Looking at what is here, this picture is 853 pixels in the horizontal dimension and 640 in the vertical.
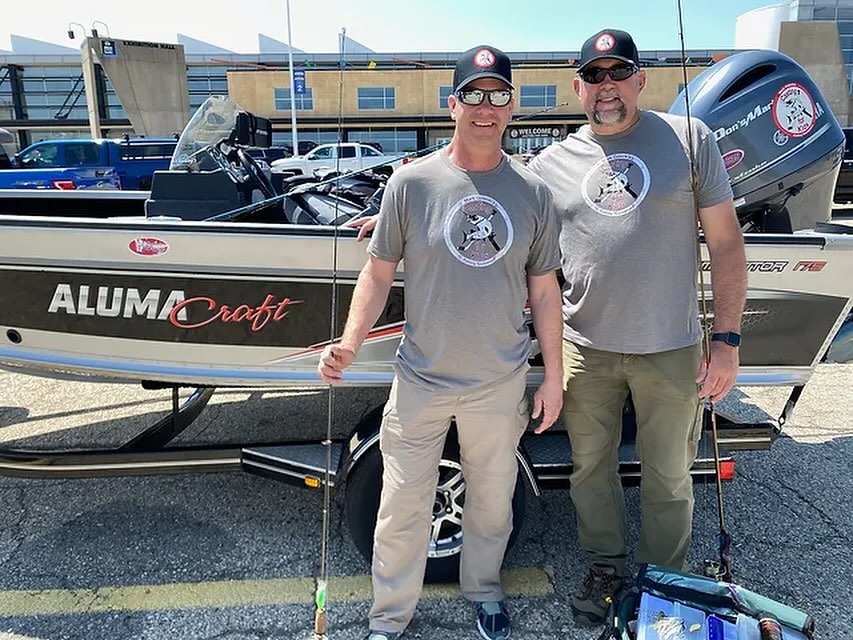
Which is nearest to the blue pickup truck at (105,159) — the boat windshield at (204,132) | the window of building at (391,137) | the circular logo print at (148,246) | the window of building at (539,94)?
the boat windshield at (204,132)

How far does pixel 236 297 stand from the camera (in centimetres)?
262

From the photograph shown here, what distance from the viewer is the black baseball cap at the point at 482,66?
197 centimetres

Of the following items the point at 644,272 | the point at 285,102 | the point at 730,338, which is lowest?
the point at 730,338

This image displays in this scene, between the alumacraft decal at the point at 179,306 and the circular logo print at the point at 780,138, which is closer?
the alumacraft decal at the point at 179,306

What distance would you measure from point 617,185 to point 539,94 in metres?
28.4

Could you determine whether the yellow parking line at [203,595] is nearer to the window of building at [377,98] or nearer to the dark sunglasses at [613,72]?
the dark sunglasses at [613,72]

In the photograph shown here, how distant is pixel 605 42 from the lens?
84.3 inches

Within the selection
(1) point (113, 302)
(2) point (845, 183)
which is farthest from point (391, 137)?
(1) point (113, 302)

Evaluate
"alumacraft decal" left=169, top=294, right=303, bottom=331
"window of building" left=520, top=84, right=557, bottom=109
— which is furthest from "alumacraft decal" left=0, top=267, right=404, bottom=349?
"window of building" left=520, top=84, right=557, bottom=109

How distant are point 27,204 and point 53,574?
246cm

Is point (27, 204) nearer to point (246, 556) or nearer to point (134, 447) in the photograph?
point (134, 447)

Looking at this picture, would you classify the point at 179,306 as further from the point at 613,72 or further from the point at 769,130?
the point at 769,130

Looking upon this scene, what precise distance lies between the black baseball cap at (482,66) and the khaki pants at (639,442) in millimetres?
997

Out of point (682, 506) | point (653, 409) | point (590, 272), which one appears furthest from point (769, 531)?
point (590, 272)
